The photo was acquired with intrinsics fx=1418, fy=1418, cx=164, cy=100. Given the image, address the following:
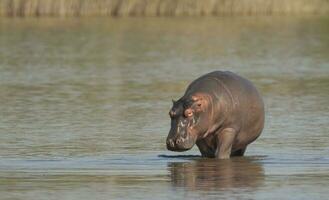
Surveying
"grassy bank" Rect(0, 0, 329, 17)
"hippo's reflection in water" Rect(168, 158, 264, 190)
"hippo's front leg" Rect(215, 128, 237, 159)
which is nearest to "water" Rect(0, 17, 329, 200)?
"hippo's reflection in water" Rect(168, 158, 264, 190)

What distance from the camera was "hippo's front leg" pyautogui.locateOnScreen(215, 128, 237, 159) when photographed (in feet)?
41.4

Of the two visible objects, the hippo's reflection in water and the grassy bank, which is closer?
the hippo's reflection in water

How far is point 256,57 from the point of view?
27016 mm

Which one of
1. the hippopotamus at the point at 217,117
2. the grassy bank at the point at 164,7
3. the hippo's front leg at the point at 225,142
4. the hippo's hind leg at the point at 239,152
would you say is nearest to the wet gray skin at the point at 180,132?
the hippopotamus at the point at 217,117

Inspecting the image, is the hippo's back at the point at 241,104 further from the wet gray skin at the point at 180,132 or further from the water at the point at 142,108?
the wet gray skin at the point at 180,132

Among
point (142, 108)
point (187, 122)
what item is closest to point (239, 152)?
point (187, 122)

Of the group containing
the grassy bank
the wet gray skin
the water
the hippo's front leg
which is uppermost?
the wet gray skin

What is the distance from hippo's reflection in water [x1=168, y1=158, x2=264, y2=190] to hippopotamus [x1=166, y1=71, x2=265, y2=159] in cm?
20

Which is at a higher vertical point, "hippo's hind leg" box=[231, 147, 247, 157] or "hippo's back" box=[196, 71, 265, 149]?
"hippo's back" box=[196, 71, 265, 149]

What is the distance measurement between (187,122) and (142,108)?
549cm

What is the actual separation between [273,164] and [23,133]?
3.69 metres

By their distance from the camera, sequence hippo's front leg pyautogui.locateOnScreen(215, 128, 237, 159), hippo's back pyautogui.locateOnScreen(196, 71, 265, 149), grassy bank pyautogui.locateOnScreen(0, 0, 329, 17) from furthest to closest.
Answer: grassy bank pyautogui.locateOnScreen(0, 0, 329, 17) < hippo's back pyautogui.locateOnScreen(196, 71, 265, 149) < hippo's front leg pyautogui.locateOnScreen(215, 128, 237, 159)

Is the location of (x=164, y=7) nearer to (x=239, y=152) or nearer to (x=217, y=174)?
(x=239, y=152)

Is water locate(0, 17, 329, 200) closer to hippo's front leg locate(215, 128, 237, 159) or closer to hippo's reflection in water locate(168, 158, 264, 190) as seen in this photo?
hippo's reflection in water locate(168, 158, 264, 190)
